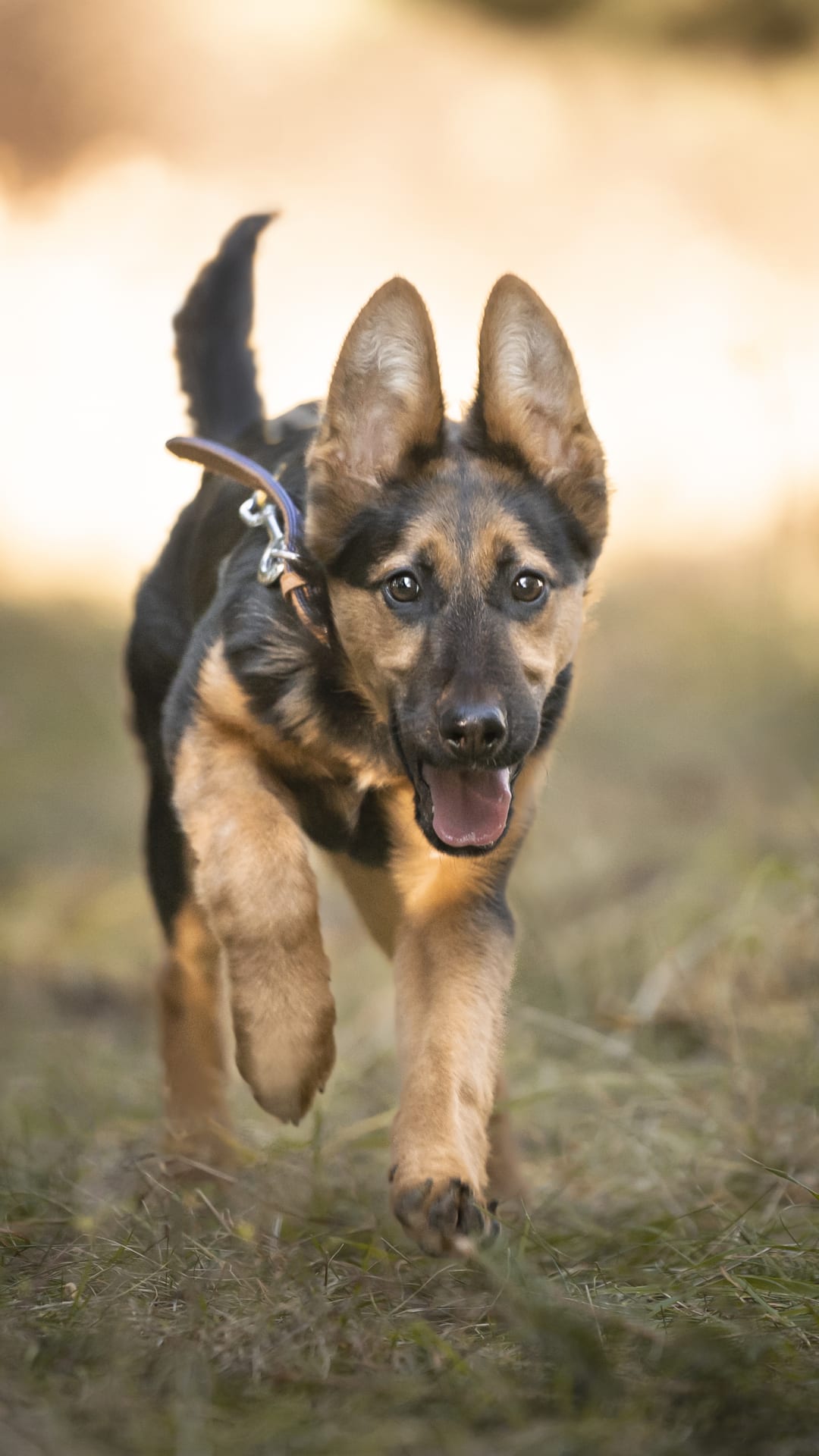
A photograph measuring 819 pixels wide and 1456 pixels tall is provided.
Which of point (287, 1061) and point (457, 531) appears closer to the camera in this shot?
point (287, 1061)

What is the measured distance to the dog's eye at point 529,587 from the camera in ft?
11.5

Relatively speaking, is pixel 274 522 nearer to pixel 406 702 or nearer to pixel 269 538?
pixel 269 538

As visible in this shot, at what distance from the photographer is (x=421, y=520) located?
139 inches

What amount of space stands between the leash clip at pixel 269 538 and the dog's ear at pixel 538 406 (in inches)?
21.5

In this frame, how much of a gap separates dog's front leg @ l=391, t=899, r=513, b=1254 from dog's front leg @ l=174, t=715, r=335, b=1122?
236mm

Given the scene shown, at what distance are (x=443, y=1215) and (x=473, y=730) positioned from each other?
3.16ft

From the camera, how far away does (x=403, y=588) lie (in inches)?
136

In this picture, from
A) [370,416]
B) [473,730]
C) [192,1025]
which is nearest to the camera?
[473,730]

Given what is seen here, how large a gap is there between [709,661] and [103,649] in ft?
14.0

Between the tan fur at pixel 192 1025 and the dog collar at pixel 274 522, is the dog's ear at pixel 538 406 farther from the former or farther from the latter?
the tan fur at pixel 192 1025

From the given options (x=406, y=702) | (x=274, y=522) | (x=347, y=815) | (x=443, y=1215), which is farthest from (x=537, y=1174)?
(x=274, y=522)

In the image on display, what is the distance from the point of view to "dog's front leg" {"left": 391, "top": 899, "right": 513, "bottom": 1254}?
2.88 meters

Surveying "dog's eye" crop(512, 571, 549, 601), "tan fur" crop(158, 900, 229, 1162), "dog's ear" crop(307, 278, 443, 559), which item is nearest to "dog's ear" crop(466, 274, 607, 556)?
"dog's ear" crop(307, 278, 443, 559)

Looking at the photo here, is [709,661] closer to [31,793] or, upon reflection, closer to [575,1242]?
[31,793]
